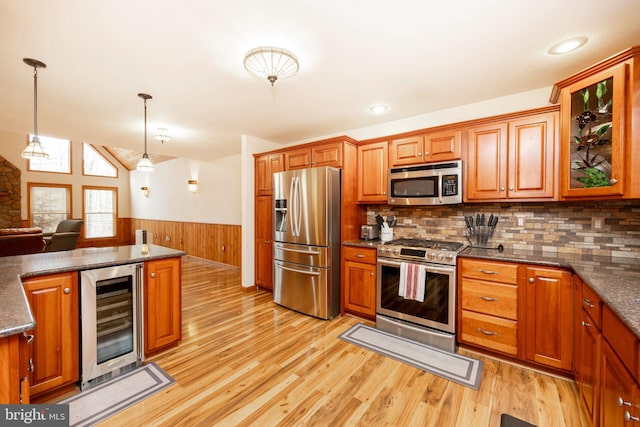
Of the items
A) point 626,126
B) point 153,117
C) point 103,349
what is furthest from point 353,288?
point 153,117

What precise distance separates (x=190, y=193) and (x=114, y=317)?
16.9 feet

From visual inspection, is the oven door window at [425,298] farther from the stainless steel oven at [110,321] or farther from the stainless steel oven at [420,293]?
the stainless steel oven at [110,321]

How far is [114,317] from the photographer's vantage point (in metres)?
2.10

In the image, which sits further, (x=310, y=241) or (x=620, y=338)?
(x=310, y=241)

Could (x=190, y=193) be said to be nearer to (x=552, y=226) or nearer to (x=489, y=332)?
(x=489, y=332)

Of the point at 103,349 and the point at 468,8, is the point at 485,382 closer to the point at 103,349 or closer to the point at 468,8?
the point at 468,8

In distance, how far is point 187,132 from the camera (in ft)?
13.5

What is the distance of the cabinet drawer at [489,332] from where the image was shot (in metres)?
2.20

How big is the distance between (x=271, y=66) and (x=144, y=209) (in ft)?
27.6

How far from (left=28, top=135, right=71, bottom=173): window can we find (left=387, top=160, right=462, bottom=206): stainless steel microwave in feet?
30.8

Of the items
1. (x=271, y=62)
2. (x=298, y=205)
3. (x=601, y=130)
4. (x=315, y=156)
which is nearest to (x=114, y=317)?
(x=298, y=205)

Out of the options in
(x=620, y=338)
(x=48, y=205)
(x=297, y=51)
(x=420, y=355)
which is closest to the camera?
(x=620, y=338)

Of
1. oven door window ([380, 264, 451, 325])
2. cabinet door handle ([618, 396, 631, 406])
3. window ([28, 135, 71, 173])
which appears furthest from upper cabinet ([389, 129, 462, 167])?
window ([28, 135, 71, 173])

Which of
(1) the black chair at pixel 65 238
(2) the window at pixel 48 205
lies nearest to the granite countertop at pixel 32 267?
(1) the black chair at pixel 65 238
